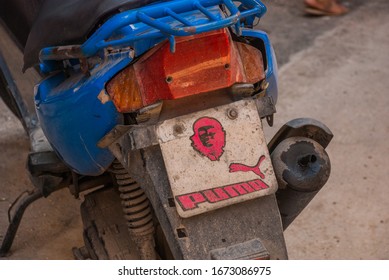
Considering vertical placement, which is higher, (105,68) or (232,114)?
(105,68)

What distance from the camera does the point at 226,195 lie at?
5.68 feet

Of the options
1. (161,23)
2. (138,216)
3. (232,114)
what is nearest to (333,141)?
(138,216)

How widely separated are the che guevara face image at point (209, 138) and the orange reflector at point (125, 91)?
0.51 ft

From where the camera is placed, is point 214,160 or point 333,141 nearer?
point 214,160

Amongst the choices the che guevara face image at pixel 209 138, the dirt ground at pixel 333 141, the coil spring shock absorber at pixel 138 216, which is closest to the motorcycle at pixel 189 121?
the che guevara face image at pixel 209 138

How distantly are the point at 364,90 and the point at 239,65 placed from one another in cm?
251

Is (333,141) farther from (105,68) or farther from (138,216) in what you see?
(105,68)

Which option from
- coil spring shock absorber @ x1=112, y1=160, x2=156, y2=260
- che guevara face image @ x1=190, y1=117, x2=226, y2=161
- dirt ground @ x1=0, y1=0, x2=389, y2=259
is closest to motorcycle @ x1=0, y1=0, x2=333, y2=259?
che guevara face image @ x1=190, y1=117, x2=226, y2=161

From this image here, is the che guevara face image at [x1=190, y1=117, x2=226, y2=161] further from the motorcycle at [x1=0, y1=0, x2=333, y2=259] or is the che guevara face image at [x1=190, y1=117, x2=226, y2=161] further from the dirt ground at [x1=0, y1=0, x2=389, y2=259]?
the dirt ground at [x1=0, y1=0, x2=389, y2=259]

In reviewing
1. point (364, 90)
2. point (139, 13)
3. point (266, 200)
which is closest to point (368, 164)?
point (364, 90)

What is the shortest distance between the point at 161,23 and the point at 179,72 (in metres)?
0.17

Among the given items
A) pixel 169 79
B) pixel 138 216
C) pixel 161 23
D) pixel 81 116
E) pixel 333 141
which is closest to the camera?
pixel 161 23

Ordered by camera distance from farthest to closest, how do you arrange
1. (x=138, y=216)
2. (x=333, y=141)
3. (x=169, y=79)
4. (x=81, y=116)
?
(x=333, y=141), (x=138, y=216), (x=81, y=116), (x=169, y=79)

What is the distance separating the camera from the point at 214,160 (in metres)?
1.74
